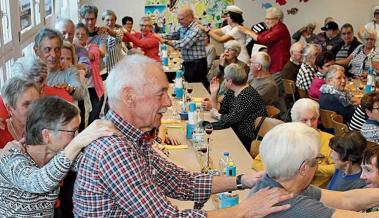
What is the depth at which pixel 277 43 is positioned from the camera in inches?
347

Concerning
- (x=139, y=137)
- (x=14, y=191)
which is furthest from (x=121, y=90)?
(x=14, y=191)

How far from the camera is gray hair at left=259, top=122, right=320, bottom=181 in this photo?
92.3 inches

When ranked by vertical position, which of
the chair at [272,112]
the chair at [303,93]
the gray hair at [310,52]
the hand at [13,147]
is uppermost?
the hand at [13,147]

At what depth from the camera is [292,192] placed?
2.39 m

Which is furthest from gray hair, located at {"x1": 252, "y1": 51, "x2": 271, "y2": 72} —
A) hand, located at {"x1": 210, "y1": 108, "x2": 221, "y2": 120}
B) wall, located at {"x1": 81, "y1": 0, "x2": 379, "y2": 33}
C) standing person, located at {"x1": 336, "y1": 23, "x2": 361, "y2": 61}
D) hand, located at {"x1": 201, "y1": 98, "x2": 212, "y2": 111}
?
wall, located at {"x1": 81, "y1": 0, "x2": 379, "y2": 33}

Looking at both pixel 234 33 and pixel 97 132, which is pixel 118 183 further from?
pixel 234 33

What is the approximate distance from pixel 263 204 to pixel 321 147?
7.65ft

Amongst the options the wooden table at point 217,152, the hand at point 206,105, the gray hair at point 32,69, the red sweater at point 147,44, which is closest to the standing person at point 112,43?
the red sweater at point 147,44

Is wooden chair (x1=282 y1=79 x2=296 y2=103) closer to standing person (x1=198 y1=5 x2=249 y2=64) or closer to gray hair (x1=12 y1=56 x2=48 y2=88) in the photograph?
standing person (x1=198 y1=5 x2=249 y2=64)

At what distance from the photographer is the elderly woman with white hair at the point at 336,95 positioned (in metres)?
6.45

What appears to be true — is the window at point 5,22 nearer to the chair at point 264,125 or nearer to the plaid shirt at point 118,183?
the chair at point 264,125

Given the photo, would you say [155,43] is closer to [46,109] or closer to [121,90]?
[46,109]

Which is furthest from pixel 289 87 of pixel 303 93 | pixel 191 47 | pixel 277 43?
pixel 191 47

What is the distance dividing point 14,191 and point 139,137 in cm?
87
